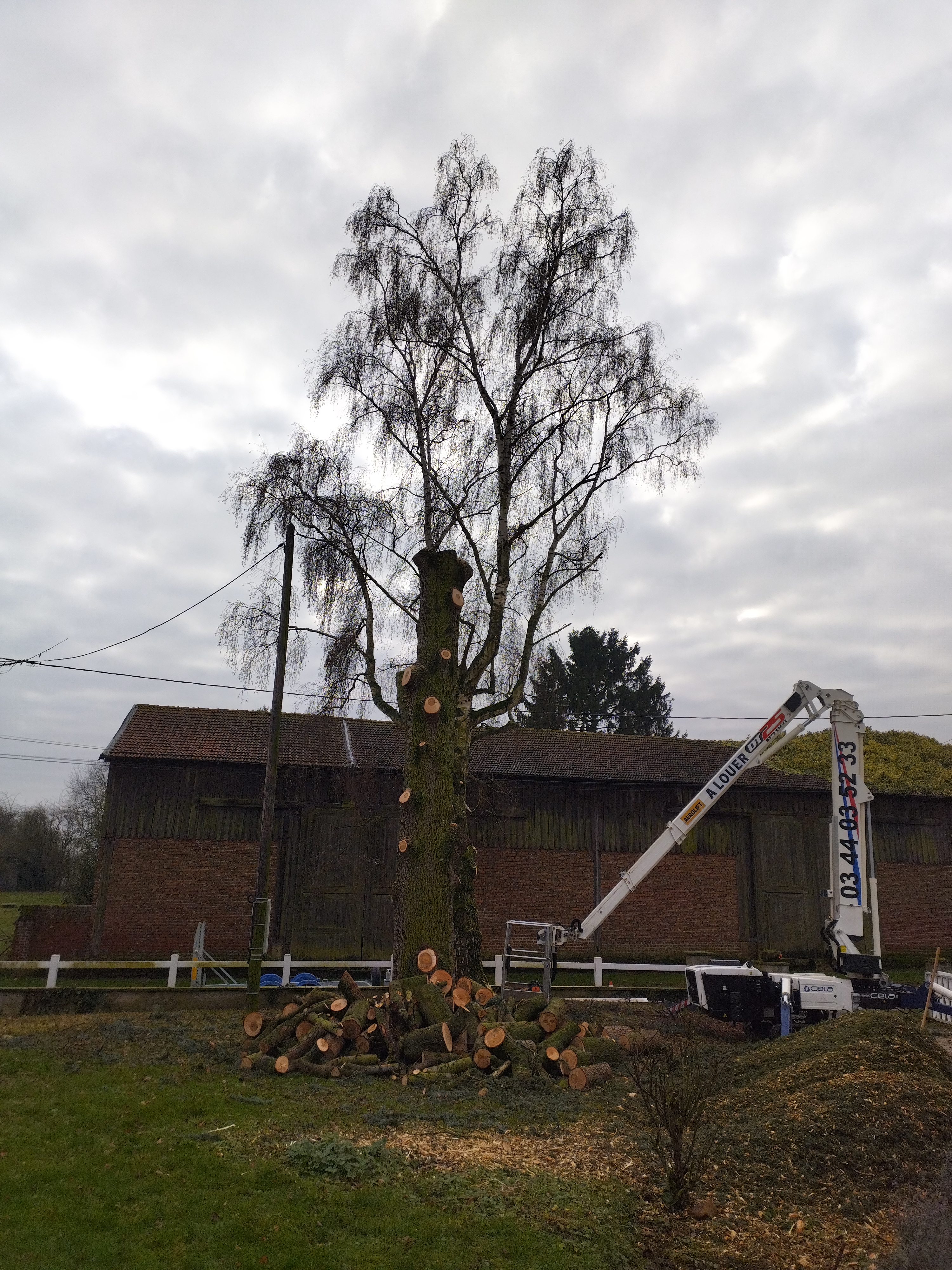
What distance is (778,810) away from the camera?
79.4ft

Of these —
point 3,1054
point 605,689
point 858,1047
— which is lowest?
point 3,1054

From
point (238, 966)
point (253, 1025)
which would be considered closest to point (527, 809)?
point (238, 966)

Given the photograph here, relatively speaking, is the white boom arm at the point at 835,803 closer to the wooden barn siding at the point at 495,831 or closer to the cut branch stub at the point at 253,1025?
the wooden barn siding at the point at 495,831

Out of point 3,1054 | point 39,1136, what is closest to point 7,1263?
point 39,1136

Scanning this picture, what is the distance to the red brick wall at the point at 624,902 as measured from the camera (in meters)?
22.5

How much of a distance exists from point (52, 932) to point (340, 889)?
686 centimetres

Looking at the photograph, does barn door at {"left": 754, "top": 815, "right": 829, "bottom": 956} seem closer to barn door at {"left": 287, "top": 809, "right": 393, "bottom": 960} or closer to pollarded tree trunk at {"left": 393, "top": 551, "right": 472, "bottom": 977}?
barn door at {"left": 287, "top": 809, "right": 393, "bottom": 960}

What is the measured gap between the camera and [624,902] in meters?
22.4

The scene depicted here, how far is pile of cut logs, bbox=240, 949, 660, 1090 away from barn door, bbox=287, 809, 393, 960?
10.2 metres

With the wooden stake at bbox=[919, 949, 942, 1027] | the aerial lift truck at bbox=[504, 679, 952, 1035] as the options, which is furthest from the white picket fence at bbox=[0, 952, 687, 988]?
the wooden stake at bbox=[919, 949, 942, 1027]

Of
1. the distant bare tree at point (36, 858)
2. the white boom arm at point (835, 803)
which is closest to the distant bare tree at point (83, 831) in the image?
the distant bare tree at point (36, 858)

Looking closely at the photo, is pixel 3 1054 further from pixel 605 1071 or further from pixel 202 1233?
pixel 605 1071

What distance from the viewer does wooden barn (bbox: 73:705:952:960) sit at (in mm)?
21109

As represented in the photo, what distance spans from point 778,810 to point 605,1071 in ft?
52.4
